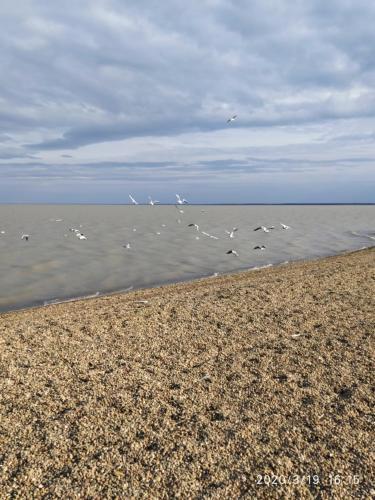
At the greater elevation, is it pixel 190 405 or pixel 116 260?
pixel 190 405

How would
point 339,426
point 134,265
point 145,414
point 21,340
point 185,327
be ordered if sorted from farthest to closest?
1. point 134,265
2. point 185,327
3. point 21,340
4. point 145,414
5. point 339,426

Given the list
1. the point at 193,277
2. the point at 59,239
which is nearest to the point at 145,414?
the point at 193,277

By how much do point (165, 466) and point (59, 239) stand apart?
3680 centimetres

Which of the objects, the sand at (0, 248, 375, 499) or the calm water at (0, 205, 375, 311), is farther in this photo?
the calm water at (0, 205, 375, 311)

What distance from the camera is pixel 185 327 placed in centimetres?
1035

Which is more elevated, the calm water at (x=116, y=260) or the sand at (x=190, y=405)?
the sand at (x=190, y=405)

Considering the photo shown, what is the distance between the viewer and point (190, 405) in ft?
20.9

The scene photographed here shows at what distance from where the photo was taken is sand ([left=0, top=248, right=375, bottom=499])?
4742mm

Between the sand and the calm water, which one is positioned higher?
the sand

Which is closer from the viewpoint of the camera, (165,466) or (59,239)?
(165,466)

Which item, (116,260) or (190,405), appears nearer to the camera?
(190,405)

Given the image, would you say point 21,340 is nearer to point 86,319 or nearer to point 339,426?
point 86,319

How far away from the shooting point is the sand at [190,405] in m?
4.74

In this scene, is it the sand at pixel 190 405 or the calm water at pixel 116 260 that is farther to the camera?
the calm water at pixel 116 260
